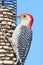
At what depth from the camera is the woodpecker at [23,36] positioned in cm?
472

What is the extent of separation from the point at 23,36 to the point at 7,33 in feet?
2.67

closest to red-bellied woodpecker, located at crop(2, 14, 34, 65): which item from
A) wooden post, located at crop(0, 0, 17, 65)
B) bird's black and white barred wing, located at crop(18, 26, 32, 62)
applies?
bird's black and white barred wing, located at crop(18, 26, 32, 62)

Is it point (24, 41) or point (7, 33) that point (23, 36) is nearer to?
point (24, 41)

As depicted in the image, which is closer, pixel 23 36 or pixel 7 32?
pixel 7 32

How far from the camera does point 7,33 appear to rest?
416 cm

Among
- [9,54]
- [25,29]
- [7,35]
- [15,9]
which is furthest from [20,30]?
[9,54]

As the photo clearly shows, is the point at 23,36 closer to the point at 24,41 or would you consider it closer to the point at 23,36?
the point at 23,36

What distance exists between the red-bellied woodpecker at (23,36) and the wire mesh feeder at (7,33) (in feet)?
1.34

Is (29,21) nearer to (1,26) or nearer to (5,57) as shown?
(1,26)

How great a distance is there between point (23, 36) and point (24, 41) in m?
0.13

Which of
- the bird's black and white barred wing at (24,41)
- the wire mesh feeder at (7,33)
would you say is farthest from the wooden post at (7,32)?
the bird's black and white barred wing at (24,41)

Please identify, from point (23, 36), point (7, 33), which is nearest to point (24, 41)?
point (23, 36)

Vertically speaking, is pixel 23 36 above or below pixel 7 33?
below

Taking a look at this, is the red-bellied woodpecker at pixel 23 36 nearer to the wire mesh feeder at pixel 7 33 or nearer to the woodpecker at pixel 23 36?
the woodpecker at pixel 23 36
